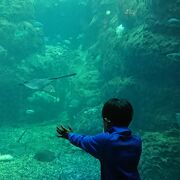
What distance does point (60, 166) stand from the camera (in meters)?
10.9

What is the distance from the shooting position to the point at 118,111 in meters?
2.76

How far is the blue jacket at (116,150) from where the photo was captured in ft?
8.86

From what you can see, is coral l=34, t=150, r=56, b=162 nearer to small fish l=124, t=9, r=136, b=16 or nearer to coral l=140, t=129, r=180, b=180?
coral l=140, t=129, r=180, b=180

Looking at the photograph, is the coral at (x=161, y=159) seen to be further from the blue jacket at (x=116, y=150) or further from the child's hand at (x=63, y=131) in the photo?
the child's hand at (x=63, y=131)

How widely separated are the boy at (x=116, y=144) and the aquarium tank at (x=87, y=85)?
6.71 m

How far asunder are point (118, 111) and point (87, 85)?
16.6m

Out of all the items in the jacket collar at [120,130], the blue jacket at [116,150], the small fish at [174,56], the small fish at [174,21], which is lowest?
the blue jacket at [116,150]

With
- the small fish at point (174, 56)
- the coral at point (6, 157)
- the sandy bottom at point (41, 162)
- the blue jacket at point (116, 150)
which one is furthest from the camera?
the small fish at point (174, 56)

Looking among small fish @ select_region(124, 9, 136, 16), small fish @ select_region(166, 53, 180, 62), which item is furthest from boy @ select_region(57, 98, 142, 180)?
small fish @ select_region(124, 9, 136, 16)

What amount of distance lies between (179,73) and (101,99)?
5591 millimetres

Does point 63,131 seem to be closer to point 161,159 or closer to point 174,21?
point 161,159

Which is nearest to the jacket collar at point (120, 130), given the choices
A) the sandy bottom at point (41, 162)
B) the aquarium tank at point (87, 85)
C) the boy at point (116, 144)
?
the boy at point (116, 144)

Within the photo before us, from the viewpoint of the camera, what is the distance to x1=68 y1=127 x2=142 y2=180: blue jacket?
2.70 metres

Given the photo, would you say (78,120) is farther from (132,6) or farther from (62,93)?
(132,6)
